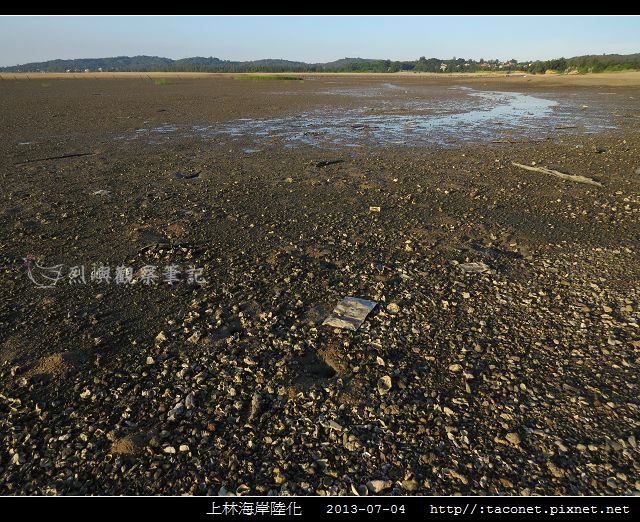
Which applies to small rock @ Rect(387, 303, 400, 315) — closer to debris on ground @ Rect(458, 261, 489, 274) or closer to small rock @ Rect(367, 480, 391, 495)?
debris on ground @ Rect(458, 261, 489, 274)

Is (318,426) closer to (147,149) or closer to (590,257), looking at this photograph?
(590,257)

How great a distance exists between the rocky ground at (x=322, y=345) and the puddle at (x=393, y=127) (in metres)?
8.35

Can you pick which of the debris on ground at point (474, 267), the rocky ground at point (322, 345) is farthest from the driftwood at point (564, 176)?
the debris on ground at point (474, 267)

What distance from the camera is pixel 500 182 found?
10.7 m

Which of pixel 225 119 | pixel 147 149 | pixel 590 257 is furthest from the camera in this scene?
pixel 225 119

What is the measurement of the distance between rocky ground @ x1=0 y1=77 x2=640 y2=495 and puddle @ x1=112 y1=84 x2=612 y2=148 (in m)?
8.35

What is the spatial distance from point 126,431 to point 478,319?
401 centimetres

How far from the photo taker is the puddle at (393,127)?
17.5m

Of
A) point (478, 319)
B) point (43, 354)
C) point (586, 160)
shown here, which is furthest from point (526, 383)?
point (586, 160)

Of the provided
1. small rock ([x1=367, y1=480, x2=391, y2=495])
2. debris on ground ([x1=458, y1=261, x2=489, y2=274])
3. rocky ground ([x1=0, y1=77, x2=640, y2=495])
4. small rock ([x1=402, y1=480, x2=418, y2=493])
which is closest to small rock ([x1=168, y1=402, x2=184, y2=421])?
rocky ground ([x1=0, y1=77, x2=640, y2=495])

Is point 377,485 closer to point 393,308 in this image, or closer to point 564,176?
point 393,308

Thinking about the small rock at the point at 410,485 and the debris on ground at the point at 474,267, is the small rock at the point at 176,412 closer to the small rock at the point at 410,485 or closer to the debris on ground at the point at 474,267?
the small rock at the point at 410,485

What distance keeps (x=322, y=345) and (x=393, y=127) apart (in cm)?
1863

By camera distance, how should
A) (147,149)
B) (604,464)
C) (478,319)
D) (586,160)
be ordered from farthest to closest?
(147,149) → (586,160) → (478,319) → (604,464)
